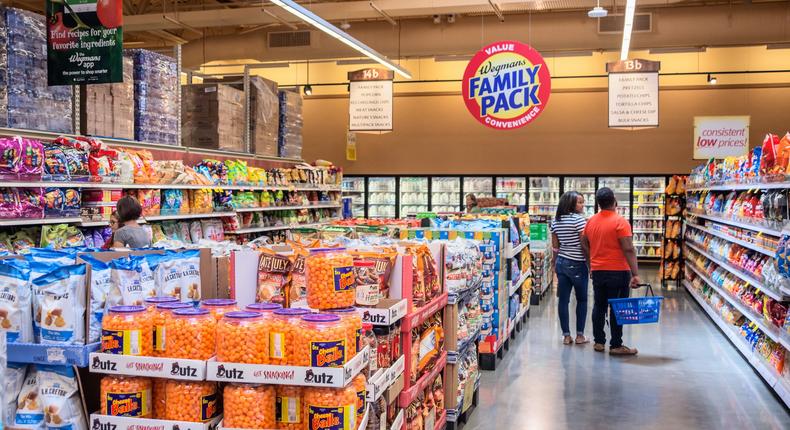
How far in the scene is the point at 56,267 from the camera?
8.64 ft

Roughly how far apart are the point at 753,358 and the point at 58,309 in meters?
6.05

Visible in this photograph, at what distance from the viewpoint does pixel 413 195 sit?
17.2 meters

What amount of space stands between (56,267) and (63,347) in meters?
0.30

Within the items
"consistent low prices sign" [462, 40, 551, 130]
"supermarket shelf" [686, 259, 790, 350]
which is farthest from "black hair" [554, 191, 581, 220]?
"supermarket shelf" [686, 259, 790, 350]

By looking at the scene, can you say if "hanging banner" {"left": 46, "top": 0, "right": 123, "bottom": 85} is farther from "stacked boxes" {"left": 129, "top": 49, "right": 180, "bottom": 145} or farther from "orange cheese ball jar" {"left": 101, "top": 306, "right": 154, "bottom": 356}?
"orange cheese ball jar" {"left": 101, "top": 306, "right": 154, "bottom": 356}

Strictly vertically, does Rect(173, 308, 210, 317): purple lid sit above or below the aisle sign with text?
below

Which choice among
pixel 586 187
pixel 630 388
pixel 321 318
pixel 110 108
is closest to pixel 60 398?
pixel 321 318

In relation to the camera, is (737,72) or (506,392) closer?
(506,392)

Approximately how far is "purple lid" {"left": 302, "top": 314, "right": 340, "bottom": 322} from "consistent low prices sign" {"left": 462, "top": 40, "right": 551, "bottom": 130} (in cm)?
623

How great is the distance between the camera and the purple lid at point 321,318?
2447 millimetres

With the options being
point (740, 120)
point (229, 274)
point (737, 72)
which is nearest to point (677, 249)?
point (740, 120)

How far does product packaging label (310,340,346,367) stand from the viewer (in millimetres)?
2348

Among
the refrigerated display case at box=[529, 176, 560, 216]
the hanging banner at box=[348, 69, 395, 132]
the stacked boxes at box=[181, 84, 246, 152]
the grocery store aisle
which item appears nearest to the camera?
the grocery store aisle

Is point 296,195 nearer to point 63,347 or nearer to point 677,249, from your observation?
point 677,249
